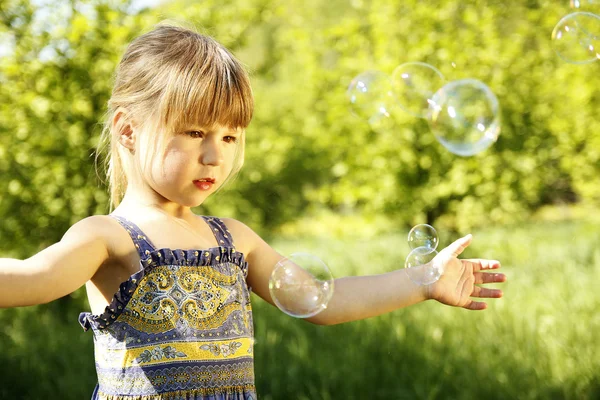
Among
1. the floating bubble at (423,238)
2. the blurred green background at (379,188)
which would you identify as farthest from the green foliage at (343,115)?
the floating bubble at (423,238)

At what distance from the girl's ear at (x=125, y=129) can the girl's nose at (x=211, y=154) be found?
0.24 m

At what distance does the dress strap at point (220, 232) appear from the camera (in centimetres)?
205

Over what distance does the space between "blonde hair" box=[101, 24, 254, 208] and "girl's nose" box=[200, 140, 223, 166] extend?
0.18ft

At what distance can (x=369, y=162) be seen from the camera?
357 inches

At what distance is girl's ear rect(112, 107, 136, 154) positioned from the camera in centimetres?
196

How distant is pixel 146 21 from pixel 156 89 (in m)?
3.95

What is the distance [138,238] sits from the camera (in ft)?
6.03

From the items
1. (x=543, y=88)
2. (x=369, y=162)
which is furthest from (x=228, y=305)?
(x=543, y=88)

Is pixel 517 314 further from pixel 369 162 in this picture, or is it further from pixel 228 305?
pixel 369 162

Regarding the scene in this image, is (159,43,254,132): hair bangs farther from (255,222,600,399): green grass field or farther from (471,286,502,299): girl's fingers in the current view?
(255,222,600,399): green grass field

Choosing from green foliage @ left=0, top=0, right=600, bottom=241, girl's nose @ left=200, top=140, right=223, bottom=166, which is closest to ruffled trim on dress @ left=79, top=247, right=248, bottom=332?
girl's nose @ left=200, top=140, right=223, bottom=166

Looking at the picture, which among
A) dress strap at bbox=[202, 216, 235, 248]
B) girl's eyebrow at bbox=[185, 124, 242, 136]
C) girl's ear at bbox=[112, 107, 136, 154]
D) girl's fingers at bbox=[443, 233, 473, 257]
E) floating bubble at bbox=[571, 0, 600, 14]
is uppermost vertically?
floating bubble at bbox=[571, 0, 600, 14]

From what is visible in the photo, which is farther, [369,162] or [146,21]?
[369,162]

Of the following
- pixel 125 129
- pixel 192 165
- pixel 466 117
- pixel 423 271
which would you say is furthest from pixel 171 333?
pixel 466 117
